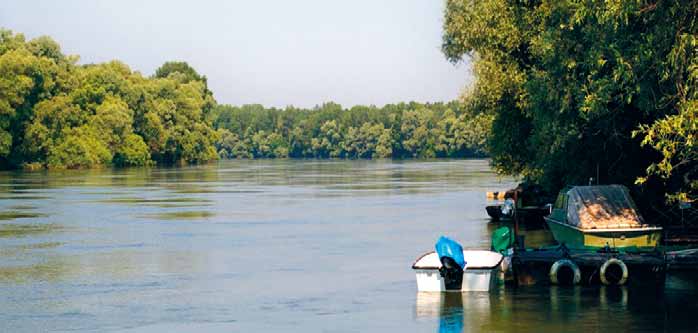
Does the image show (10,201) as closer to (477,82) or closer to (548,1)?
(477,82)

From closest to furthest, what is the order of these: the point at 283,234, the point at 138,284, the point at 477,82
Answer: the point at 138,284, the point at 283,234, the point at 477,82

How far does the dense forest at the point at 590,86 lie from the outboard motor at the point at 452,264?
6.04 meters

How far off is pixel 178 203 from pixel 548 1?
38.0m

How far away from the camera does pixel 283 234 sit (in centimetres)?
5312

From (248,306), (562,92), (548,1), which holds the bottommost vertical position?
(248,306)

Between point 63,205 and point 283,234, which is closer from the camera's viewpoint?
point 283,234

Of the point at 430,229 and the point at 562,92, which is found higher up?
the point at 562,92

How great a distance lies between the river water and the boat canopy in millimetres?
5954

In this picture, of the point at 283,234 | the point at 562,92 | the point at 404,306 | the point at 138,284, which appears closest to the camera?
the point at 404,306

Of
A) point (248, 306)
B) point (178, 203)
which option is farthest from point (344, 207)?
point (248, 306)

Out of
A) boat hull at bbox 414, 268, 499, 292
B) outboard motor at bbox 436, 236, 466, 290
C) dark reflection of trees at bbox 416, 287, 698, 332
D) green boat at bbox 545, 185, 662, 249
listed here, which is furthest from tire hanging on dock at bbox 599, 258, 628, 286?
outboard motor at bbox 436, 236, 466, 290

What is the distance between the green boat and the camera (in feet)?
123

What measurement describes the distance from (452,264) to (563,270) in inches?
175

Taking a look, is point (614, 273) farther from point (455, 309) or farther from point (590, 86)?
point (455, 309)
